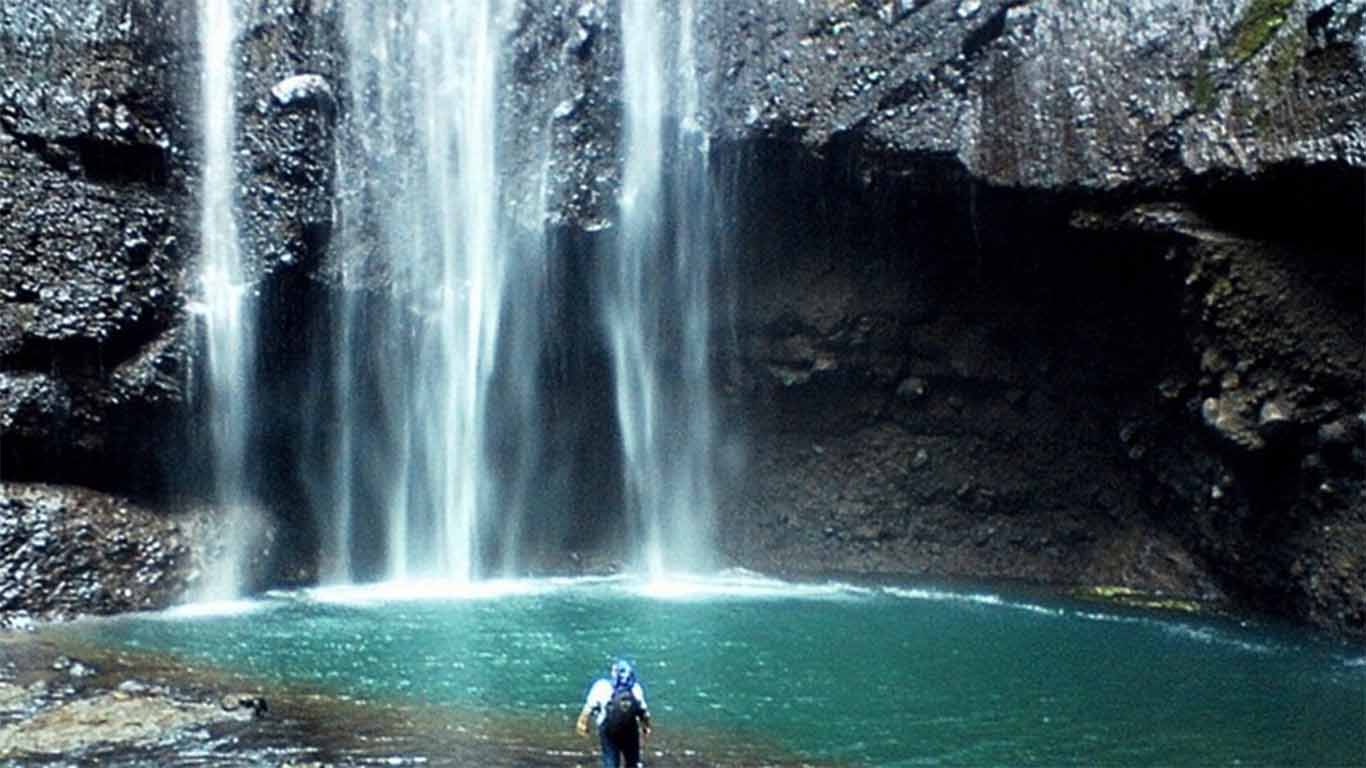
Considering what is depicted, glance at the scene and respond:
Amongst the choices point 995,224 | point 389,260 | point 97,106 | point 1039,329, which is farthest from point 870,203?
point 97,106

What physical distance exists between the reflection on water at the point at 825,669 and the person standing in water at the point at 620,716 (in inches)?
75.0

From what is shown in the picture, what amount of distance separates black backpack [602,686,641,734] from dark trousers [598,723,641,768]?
38mm

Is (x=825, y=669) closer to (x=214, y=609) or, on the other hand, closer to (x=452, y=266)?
(x=214, y=609)

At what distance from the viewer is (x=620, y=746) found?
12484mm

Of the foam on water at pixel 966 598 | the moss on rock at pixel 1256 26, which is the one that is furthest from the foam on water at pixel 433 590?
the moss on rock at pixel 1256 26

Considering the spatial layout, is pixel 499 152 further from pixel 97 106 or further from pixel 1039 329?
pixel 1039 329

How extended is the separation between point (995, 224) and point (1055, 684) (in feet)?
36.6

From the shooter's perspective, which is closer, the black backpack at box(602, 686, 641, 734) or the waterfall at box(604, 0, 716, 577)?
the black backpack at box(602, 686, 641, 734)

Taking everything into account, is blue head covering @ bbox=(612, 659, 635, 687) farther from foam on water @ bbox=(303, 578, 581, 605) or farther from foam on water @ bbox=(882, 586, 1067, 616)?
foam on water @ bbox=(882, 586, 1067, 616)

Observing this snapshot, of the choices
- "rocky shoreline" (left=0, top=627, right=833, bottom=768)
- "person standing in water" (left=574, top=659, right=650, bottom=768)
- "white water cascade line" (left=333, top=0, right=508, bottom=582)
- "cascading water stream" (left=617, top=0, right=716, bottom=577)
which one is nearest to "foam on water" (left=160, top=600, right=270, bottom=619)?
"white water cascade line" (left=333, top=0, right=508, bottom=582)

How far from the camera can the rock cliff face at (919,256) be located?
79.2ft

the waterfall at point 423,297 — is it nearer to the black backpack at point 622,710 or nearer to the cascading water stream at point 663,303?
the cascading water stream at point 663,303

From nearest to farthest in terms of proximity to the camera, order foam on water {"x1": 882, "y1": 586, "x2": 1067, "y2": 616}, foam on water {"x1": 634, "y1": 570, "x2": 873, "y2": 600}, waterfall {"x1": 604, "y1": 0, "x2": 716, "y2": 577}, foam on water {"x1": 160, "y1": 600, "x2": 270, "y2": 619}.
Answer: foam on water {"x1": 160, "y1": 600, "x2": 270, "y2": 619}
foam on water {"x1": 882, "y1": 586, "x2": 1067, "y2": 616}
foam on water {"x1": 634, "y1": 570, "x2": 873, "y2": 600}
waterfall {"x1": 604, "y1": 0, "x2": 716, "y2": 577}

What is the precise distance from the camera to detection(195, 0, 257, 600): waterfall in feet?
89.7
